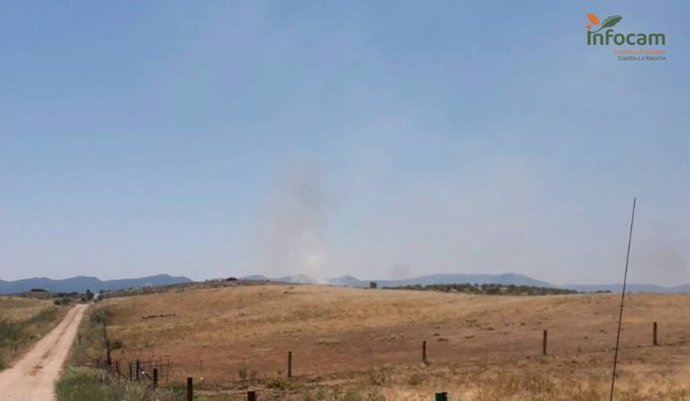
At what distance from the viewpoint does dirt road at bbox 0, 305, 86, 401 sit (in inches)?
1123

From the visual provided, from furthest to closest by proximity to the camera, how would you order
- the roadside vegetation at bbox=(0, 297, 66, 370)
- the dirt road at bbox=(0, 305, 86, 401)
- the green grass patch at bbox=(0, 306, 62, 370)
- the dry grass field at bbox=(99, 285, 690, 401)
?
the roadside vegetation at bbox=(0, 297, 66, 370) < the green grass patch at bbox=(0, 306, 62, 370) < the dirt road at bbox=(0, 305, 86, 401) < the dry grass field at bbox=(99, 285, 690, 401)

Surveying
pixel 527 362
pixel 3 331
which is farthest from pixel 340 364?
pixel 3 331

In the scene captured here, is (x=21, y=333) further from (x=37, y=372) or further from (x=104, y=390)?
(x=104, y=390)

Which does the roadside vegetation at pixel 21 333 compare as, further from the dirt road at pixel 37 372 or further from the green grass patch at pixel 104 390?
the green grass patch at pixel 104 390

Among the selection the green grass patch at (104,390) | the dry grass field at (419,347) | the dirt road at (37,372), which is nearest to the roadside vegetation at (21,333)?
the dirt road at (37,372)

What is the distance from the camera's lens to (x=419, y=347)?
43.5 metres

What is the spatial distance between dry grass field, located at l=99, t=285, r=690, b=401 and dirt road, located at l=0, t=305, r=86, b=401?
15.0 ft

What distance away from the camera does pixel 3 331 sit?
66.1 meters

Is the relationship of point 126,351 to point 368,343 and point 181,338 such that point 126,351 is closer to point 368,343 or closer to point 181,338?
point 181,338

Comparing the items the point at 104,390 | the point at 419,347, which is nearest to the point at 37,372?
the point at 104,390

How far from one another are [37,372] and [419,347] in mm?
20754

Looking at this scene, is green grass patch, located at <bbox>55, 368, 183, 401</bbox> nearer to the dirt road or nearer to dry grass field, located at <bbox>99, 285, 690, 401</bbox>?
the dirt road

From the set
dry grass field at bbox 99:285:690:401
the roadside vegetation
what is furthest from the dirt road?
dry grass field at bbox 99:285:690:401

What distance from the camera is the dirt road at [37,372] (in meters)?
28.5
